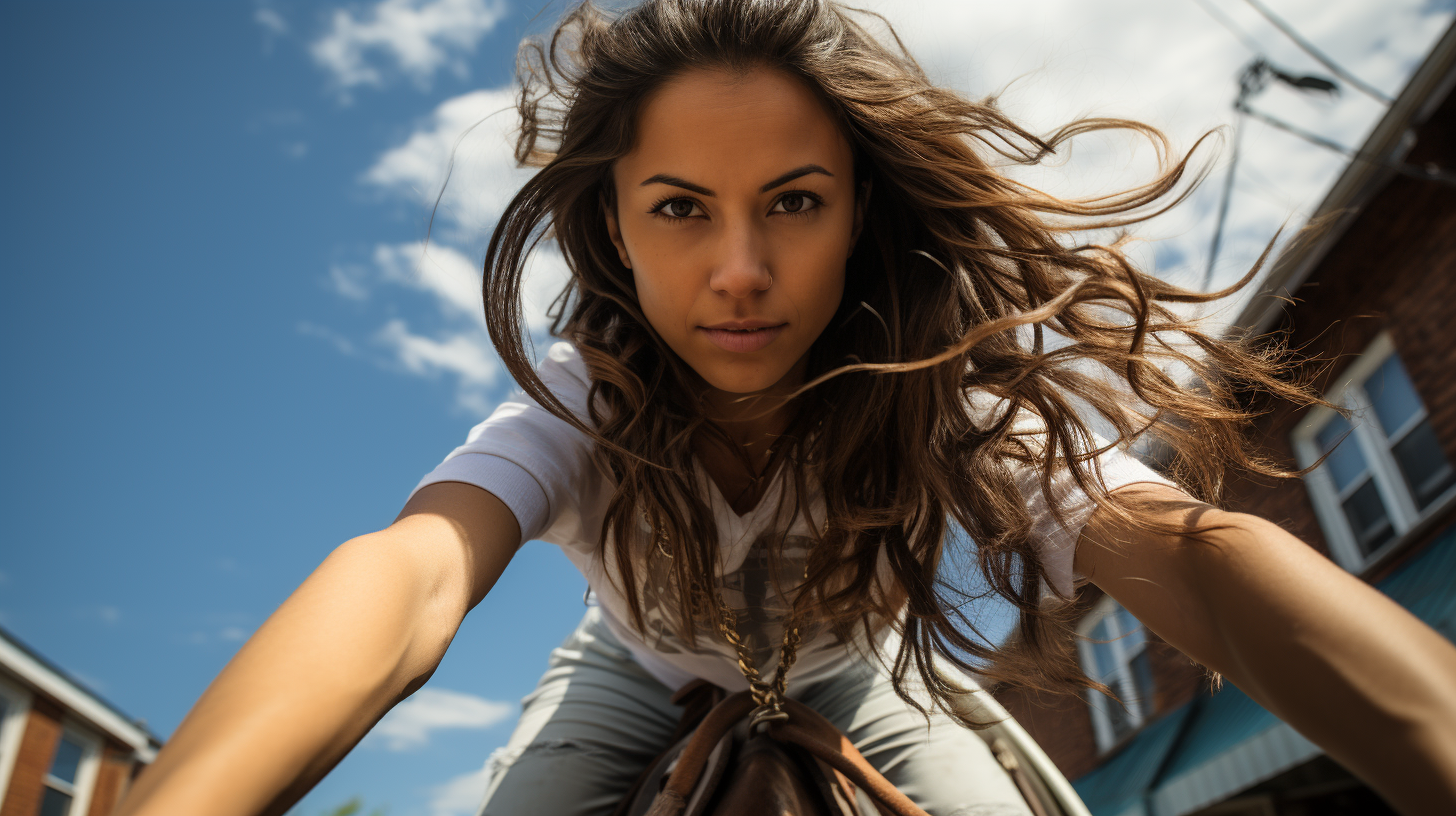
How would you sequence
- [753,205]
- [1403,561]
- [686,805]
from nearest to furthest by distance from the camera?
[686,805] < [753,205] < [1403,561]

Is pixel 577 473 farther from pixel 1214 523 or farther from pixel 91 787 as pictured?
pixel 91 787

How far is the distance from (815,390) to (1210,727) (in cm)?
653

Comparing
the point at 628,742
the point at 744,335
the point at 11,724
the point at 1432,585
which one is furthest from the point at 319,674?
the point at 11,724

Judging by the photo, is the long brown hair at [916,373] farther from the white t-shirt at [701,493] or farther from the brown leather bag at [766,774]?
the brown leather bag at [766,774]

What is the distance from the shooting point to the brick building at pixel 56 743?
13305 mm

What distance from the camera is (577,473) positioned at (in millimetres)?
1849

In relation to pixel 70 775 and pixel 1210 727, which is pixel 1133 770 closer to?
pixel 1210 727

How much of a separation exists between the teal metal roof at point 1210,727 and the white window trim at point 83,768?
1621cm

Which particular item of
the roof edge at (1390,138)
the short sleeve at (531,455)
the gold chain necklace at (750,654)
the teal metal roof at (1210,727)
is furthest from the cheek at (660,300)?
the roof edge at (1390,138)

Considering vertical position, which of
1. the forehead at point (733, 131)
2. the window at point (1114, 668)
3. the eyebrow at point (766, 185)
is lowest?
the eyebrow at point (766, 185)

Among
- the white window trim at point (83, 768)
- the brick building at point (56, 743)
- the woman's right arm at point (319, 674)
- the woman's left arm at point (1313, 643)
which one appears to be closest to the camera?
the woman's right arm at point (319, 674)

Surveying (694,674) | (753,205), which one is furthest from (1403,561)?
(753,205)

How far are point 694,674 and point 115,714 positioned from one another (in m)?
18.3

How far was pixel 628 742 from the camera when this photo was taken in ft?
7.52
